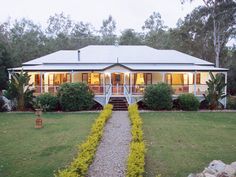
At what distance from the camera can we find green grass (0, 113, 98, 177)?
394 inches

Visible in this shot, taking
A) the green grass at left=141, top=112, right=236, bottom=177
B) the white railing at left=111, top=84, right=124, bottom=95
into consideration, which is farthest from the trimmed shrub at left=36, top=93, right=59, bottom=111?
the green grass at left=141, top=112, right=236, bottom=177

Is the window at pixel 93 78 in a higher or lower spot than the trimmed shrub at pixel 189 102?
higher

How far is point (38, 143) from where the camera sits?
13.4 m

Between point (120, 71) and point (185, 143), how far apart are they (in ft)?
49.6

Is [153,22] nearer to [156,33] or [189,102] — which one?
[156,33]

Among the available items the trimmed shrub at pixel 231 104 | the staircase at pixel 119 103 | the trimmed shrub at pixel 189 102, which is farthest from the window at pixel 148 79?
the trimmed shrub at pixel 231 104

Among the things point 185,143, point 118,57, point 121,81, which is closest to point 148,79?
point 121,81

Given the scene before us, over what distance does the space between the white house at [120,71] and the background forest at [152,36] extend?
16.8ft

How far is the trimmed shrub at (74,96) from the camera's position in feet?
79.2

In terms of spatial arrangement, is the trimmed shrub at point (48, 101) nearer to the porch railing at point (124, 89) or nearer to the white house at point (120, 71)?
the porch railing at point (124, 89)

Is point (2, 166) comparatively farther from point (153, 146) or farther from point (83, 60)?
point (83, 60)

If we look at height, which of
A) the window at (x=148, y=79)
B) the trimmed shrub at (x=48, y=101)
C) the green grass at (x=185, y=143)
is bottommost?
the green grass at (x=185, y=143)

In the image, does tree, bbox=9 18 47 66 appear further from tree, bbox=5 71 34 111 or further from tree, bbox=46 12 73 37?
tree, bbox=5 71 34 111

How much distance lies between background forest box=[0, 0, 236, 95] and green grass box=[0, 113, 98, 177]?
1567 cm
